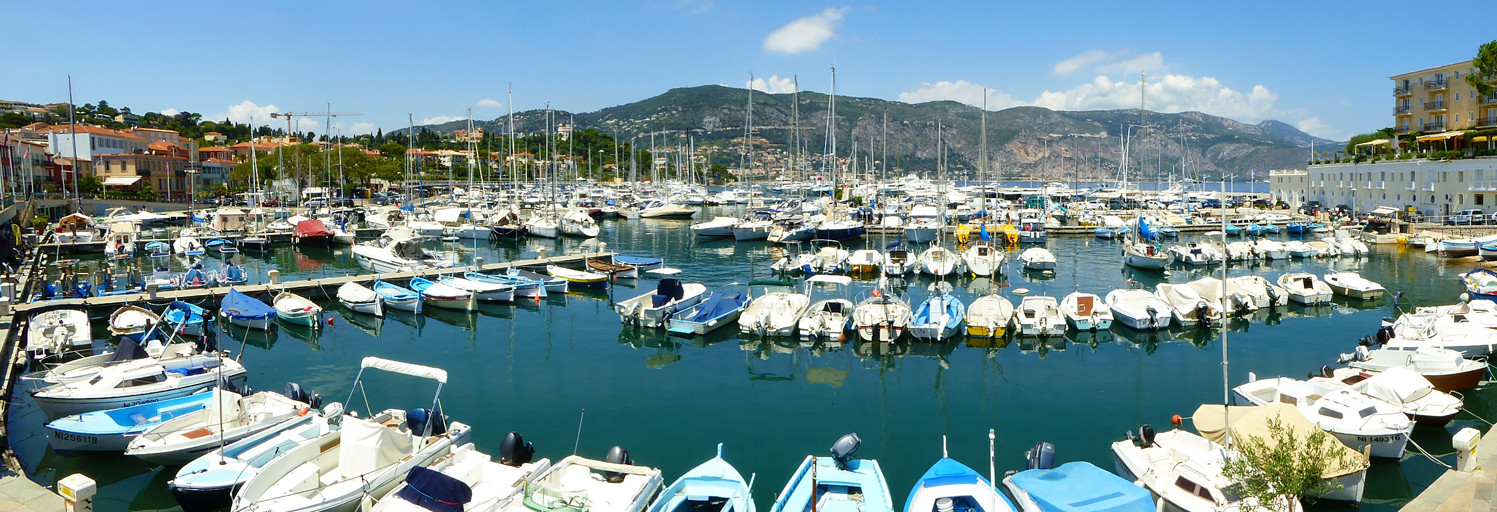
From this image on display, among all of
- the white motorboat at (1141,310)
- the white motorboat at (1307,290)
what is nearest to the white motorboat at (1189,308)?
the white motorboat at (1141,310)

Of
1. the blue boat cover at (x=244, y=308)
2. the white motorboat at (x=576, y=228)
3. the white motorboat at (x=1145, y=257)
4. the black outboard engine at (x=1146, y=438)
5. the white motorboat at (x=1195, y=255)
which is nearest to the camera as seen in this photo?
the black outboard engine at (x=1146, y=438)

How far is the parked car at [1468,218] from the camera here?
204 ft

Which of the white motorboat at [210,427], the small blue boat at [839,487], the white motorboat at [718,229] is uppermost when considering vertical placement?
the white motorboat at [718,229]

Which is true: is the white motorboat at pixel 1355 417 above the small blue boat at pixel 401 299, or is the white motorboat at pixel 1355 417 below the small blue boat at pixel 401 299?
below

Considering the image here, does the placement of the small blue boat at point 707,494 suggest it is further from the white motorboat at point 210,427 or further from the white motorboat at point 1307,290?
the white motorboat at point 1307,290

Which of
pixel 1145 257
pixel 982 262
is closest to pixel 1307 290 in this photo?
pixel 1145 257

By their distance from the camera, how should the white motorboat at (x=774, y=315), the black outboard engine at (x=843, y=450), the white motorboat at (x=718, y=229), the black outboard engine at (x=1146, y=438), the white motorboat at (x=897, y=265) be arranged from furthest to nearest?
1. the white motorboat at (x=718, y=229)
2. the white motorboat at (x=897, y=265)
3. the white motorboat at (x=774, y=315)
4. the black outboard engine at (x=1146, y=438)
5. the black outboard engine at (x=843, y=450)

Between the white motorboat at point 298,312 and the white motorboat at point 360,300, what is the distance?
6.65 feet

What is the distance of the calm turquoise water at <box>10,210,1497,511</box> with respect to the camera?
64.0ft

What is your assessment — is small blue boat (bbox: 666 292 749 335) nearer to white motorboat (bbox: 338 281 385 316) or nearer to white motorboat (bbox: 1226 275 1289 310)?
white motorboat (bbox: 338 281 385 316)

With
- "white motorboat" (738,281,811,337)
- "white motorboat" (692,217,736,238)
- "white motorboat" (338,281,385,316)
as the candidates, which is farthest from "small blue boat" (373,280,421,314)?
"white motorboat" (692,217,736,238)

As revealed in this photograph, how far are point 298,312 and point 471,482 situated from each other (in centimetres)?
2300

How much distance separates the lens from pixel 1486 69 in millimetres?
69312

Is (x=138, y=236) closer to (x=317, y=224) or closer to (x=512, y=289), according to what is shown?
(x=317, y=224)
